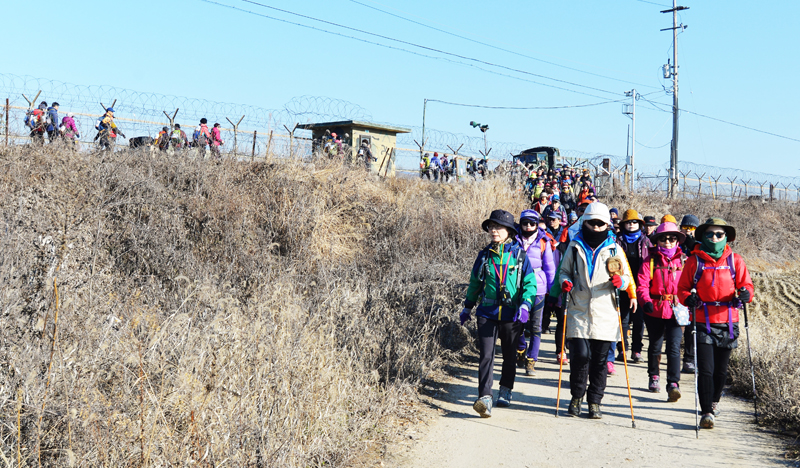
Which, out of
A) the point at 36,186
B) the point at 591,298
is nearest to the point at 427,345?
the point at 591,298

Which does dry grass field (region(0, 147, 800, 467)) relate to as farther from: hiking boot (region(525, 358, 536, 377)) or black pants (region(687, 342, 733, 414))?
hiking boot (region(525, 358, 536, 377))

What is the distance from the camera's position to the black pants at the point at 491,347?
5559 mm

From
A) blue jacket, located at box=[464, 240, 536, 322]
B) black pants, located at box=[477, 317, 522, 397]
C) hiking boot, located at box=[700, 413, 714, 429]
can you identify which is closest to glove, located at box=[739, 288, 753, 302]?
hiking boot, located at box=[700, 413, 714, 429]

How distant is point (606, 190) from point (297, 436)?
2590cm

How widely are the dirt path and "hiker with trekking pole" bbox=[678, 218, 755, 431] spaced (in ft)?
1.31

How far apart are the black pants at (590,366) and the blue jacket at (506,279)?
0.61 metres

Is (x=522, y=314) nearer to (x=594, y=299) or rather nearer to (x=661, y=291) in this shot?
(x=594, y=299)

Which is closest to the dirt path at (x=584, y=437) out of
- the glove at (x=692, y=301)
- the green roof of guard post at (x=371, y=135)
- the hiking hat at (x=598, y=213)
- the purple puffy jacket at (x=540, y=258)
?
the glove at (x=692, y=301)

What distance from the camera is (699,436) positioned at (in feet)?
17.0

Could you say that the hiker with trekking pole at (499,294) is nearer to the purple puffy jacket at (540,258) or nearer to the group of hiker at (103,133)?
the purple puffy jacket at (540,258)

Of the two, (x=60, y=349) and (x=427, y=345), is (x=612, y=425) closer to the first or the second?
(x=427, y=345)

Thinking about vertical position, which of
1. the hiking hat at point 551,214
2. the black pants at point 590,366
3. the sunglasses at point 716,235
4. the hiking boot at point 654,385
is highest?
the hiking hat at point 551,214

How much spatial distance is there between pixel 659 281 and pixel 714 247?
1127 mm

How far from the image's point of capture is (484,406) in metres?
5.45
